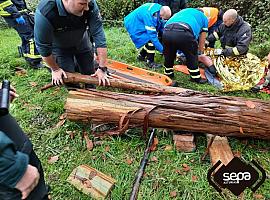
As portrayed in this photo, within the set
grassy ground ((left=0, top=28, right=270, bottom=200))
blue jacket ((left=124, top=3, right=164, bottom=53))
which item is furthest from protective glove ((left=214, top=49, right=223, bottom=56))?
grassy ground ((left=0, top=28, right=270, bottom=200))

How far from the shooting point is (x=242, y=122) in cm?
292

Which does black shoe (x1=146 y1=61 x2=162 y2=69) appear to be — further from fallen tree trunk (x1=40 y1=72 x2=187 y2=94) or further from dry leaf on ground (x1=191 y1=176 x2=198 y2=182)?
dry leaf on ground (x1=191 y1=176 x2=198 y2=182)

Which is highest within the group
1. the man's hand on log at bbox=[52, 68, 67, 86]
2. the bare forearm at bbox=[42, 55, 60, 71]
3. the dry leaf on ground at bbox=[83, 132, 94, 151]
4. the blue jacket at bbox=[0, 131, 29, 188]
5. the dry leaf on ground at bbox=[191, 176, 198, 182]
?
the blue jacket at bbox=[0, 131, 29, 188]

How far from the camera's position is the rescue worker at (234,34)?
15.9 ft

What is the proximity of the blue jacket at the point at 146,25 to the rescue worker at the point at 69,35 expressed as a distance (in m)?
1.64

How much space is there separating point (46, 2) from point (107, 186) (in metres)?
1.83

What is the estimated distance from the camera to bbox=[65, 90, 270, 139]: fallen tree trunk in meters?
2.93

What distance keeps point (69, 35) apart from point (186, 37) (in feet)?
6.12

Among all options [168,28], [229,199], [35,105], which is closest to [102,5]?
[168,28]

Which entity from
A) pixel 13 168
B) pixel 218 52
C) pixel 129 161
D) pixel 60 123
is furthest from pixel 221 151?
pixel 218 52

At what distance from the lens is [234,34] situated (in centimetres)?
507

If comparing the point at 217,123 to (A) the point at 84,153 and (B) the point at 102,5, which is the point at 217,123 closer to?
(A) the point at 84,153

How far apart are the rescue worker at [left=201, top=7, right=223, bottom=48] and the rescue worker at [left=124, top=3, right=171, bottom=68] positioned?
780mm

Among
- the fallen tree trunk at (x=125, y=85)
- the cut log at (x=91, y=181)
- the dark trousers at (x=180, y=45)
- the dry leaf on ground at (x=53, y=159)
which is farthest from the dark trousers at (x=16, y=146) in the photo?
the dark trousers at (x=180, y=45)
